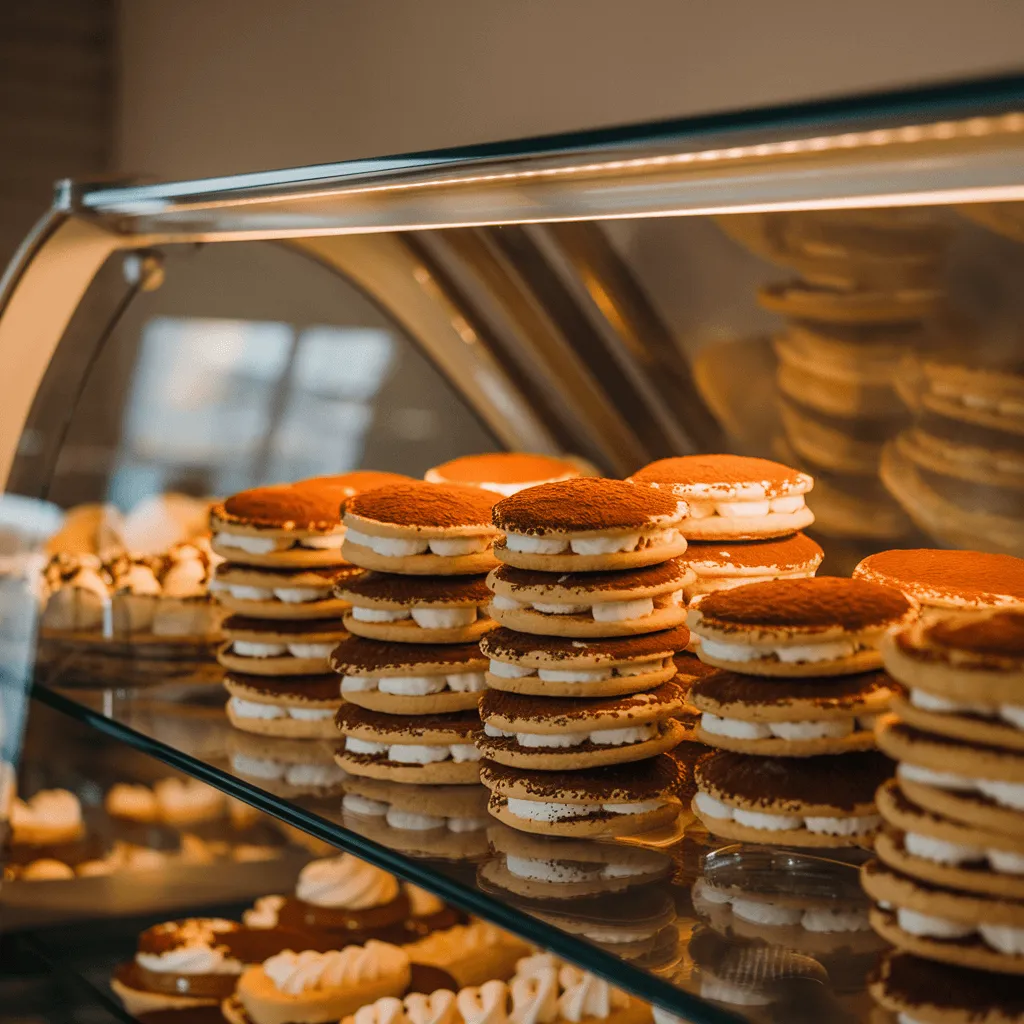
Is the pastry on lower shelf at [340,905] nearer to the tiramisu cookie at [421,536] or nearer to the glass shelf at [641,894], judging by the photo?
the glass shelf at [641,894]

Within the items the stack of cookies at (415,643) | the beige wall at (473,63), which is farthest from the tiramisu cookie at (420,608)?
the beige wall at (473,63)

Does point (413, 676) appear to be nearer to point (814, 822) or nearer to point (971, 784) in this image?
point (814, 822)

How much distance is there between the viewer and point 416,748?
3.76 ft

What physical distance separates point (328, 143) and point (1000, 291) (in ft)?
4.91

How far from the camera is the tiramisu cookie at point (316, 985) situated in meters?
1.49

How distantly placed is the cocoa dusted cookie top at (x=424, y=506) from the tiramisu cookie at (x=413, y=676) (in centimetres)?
11

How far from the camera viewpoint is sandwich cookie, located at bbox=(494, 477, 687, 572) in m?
1.00

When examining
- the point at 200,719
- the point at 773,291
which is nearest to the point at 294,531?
the point at 200,719

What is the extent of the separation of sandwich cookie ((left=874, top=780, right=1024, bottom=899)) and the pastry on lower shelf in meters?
1.07

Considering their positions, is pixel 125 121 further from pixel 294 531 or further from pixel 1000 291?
pixel 1000 291

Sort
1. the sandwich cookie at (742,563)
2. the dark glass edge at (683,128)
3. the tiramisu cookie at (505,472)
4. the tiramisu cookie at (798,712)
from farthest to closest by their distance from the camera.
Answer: the tiramisu cookie at (505,472) < the sandwich cookie at (742,563) < the tiramisu cookie at (798,712) < the dark glass edge at (683,128)

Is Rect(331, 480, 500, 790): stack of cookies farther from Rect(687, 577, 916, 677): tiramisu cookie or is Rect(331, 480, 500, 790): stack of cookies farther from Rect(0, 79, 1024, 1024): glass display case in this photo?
Rect(687, 577, 916, 677): tiramisu cookie

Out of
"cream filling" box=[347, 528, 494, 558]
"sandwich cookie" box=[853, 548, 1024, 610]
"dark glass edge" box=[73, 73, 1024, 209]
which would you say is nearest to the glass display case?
"dark glass edge" box=[73, 73, 1024, 209]

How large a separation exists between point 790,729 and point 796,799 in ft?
0.16
